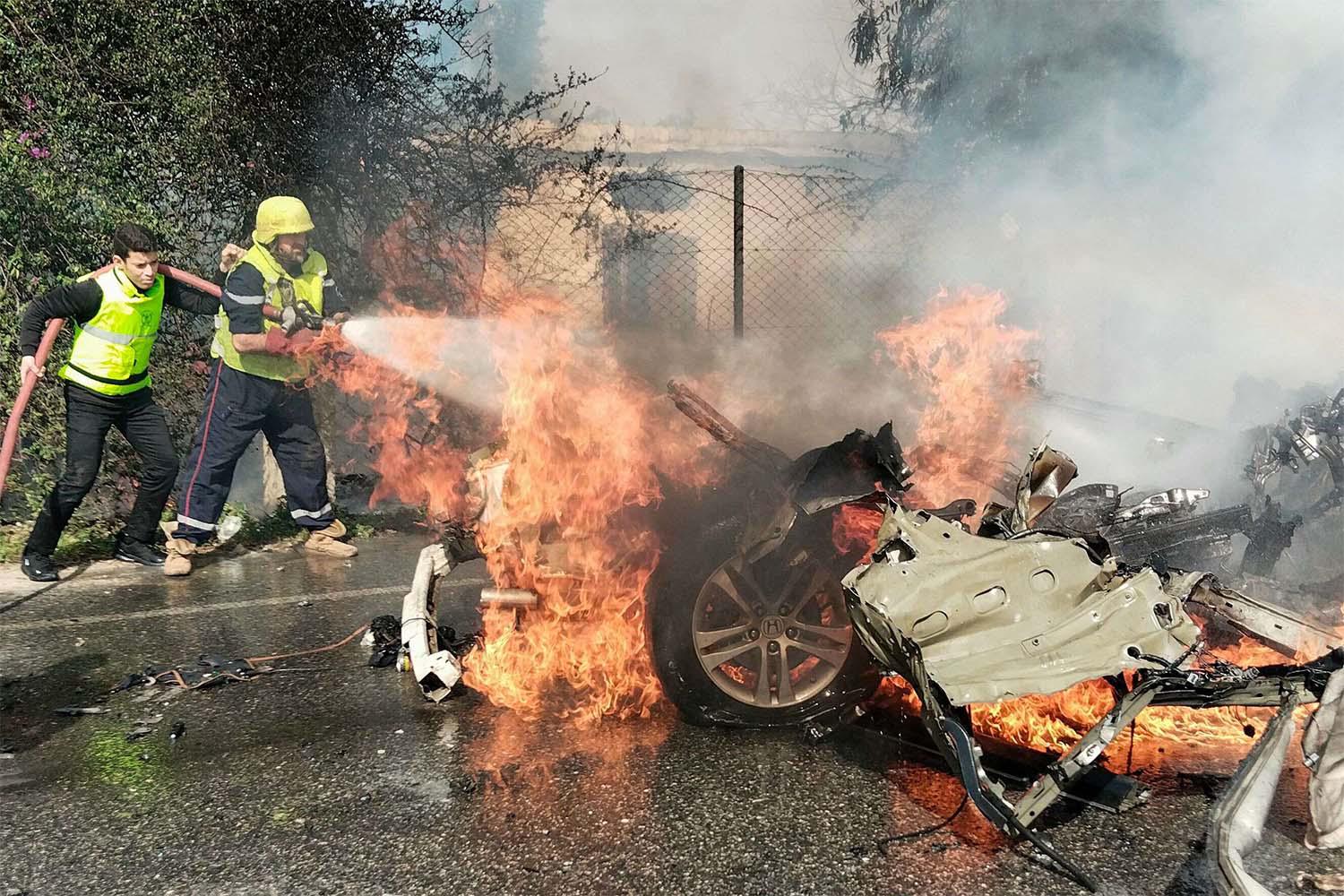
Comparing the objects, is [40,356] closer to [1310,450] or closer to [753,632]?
[753,632]

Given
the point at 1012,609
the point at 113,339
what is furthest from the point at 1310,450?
the point at 113,339

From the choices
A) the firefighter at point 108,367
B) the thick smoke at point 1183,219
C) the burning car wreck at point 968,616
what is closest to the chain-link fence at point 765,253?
the thick smoke at point 1183,219

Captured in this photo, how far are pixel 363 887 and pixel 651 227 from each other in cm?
714

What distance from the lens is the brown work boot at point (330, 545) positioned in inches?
270

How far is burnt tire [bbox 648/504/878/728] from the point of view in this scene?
3691 millimetres

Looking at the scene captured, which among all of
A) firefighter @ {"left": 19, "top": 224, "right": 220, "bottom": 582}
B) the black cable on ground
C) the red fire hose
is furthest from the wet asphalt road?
the red fire hose

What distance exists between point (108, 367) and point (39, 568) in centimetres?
141

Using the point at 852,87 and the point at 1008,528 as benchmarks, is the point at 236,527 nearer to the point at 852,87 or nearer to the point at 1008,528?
the point at 1008,528

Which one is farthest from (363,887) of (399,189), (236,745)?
(399,189)

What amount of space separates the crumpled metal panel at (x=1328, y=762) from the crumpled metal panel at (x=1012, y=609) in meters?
0.39

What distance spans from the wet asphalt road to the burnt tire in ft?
0.53

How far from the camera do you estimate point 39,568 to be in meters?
5.98

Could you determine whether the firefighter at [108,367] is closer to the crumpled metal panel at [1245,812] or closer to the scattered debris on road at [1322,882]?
the crumpled metal panel at [1245,812]

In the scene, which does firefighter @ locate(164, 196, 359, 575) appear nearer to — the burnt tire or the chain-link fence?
the chain-link fence
